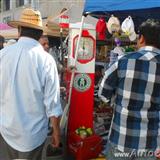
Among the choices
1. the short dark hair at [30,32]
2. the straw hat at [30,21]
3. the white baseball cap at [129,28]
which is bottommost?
the white baseball cap at [129,28]

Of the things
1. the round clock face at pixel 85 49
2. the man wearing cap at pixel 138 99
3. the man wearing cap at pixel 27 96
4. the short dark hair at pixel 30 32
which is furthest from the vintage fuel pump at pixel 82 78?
the man wearing cap at pixel 138 99

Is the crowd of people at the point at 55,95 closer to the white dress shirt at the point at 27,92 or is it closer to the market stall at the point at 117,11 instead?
the white dress shirt at the point at 27,92

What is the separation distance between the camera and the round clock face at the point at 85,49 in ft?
16.2

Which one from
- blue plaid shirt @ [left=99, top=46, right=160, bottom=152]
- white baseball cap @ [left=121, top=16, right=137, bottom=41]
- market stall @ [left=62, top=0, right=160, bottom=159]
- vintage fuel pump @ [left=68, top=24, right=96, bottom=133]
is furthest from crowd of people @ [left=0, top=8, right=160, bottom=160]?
white baseball cap @ [left=121, top=16, right=137, bottom=41]

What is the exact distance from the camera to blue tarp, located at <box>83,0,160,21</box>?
4555mm

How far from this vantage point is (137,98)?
284 cm

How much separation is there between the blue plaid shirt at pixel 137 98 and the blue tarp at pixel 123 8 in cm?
175

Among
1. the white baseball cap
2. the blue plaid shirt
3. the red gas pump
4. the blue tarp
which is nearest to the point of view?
Result: the blue plaid shirt

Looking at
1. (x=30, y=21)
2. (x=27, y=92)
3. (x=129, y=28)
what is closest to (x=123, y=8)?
(x=129, y=28)

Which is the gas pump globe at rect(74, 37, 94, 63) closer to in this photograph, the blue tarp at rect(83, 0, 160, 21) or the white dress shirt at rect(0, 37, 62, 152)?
the blue tarp at rect(83, 0, 160, 21)

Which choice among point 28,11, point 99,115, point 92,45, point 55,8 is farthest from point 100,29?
point 55,8

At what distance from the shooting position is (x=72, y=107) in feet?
16.5

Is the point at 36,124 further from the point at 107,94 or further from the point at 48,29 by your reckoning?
the point at 48,29

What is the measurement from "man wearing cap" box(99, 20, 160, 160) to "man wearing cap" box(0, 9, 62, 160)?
500mm
